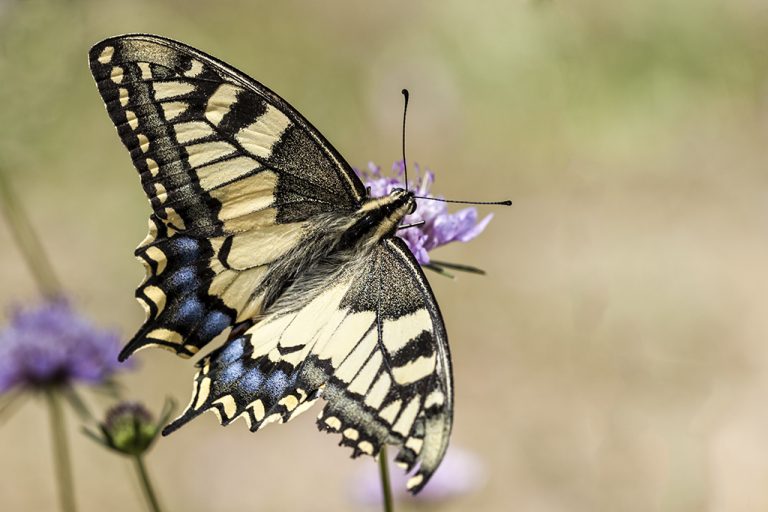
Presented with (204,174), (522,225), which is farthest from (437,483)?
(522,225)

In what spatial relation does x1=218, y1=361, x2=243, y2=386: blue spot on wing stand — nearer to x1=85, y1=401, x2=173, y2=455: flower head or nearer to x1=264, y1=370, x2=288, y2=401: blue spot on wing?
x1=264, y1=370, x2=288, y2=401: blue spot on wing

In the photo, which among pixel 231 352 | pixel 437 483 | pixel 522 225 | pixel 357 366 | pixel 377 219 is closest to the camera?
pixel 357 366

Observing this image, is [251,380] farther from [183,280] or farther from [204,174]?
[204,174]

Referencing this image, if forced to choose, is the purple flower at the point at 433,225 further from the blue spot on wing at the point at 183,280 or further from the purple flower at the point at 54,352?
the purple flower at the point at 54,352

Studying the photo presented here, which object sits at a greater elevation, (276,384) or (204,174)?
(204,174)

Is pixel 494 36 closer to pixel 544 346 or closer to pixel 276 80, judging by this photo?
pixel 276 80

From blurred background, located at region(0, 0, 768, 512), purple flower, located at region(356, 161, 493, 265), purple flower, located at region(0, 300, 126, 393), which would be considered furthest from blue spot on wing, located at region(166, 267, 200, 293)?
blurred background, located at region(0, 0, 768, 512)

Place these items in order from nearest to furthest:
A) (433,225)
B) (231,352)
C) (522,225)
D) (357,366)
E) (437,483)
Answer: (357,366) → (231,352) → (433,225) → (437,483) → (522,225)

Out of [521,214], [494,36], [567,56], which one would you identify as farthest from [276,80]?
[567,56]
